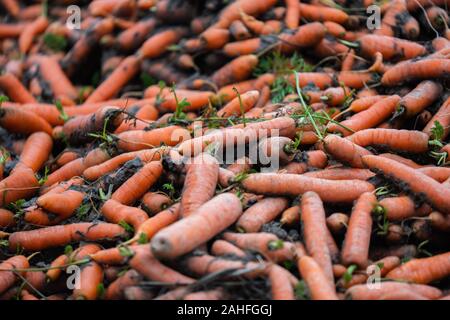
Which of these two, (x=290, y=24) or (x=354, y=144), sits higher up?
(x=290, y=24)

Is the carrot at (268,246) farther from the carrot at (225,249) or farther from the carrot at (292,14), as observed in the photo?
the carrot at (292,14)

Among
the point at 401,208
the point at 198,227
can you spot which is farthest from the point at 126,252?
the point at 401,208

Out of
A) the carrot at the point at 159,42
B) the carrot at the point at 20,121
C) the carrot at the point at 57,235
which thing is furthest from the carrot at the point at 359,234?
the carrot at the point at 159,42

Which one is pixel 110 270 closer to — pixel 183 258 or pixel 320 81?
pixel 183 258

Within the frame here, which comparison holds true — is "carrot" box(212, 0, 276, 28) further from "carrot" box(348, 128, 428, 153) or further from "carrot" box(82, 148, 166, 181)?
"carrot" box(348, 128, 428, 153)

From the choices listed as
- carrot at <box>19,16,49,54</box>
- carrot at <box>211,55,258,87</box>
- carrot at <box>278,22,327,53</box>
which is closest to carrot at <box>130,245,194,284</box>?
carrot at <box>211,55,258,87</box>
